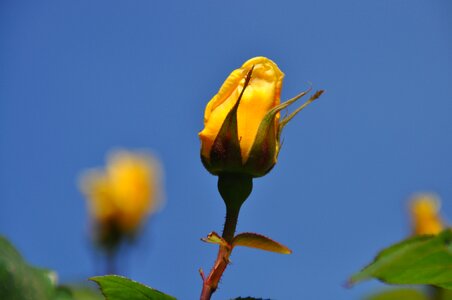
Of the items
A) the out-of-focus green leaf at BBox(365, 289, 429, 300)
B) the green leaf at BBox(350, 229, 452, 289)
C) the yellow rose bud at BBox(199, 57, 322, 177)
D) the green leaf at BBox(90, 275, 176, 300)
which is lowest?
the green leaf at BBox(350, 229, 452, 289)

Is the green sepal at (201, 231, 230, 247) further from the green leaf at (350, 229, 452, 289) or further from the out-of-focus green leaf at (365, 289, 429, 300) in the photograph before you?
the out-of-focus green leaf at (365, 289, 429, 300)

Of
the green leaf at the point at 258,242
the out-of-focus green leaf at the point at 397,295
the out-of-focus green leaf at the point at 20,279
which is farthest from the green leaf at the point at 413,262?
the out-of-focus green leaf at the point at 397,295

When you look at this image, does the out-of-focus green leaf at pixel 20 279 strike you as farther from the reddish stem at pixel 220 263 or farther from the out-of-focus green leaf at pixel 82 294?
the reddish stem at pixel 220 263

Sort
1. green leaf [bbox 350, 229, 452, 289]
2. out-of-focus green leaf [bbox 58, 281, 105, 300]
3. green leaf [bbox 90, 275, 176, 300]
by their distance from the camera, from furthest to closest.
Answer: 1. out-of-focus green leaf [bbox 58, 281, 105, 300]
2. green leaf [bbox 90, 275, 176, 300]
3. green leaf [bbox 350, 229, 452, 289]

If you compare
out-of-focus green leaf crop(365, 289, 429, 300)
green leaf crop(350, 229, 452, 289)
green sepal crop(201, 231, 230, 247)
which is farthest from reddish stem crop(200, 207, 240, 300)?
out-of-focus green leaf crop(365, 289, 429, 300)

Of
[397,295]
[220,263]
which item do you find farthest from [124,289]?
[397,295]

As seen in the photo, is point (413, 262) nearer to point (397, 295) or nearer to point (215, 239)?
point (215, 239)

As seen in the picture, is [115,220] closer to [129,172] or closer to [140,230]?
[140,230]
